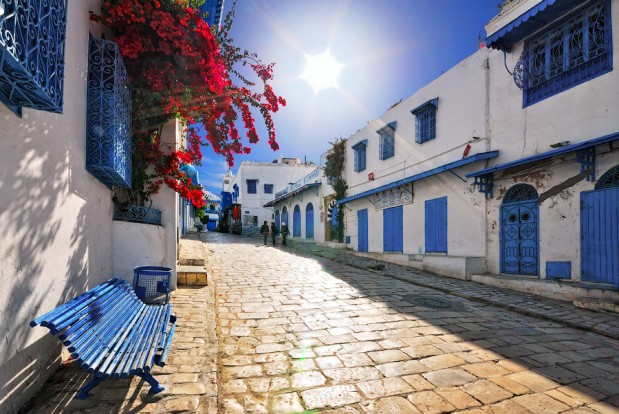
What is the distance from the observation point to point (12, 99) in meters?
2.26

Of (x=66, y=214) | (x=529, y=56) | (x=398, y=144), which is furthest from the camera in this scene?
(x=398, y=144)

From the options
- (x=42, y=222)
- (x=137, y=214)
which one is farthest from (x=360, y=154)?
(x=42, y=222)

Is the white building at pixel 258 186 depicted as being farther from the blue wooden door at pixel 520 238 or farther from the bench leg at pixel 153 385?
the bench leg at pixel 153 385

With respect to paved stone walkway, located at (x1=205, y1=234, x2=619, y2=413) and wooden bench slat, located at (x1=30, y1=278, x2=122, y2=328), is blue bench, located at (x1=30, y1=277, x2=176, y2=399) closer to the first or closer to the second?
wooden bench slat, located at (x1=30, y1=278, x2=122, y2=328)

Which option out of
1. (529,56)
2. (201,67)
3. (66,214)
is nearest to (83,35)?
(201,67)

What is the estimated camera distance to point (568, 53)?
741cm

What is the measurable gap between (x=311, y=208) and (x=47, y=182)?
19929mm

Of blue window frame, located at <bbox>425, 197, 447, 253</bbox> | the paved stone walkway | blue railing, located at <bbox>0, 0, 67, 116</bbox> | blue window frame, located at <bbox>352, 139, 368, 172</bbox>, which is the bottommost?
the paved stone walkway

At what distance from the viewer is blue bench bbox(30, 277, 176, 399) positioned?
2.33 m

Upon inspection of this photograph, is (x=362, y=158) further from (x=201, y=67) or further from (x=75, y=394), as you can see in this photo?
(x=75, y=394)

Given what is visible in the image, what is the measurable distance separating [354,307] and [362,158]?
37.6 feet

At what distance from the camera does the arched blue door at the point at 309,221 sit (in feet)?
73.9

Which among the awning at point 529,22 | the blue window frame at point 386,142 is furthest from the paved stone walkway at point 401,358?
the blue window frame at point 386,142

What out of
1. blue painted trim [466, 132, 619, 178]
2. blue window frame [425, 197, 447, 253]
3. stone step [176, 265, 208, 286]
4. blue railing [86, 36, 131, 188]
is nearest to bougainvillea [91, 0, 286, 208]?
blue railing [86, 36, 131, 188]
